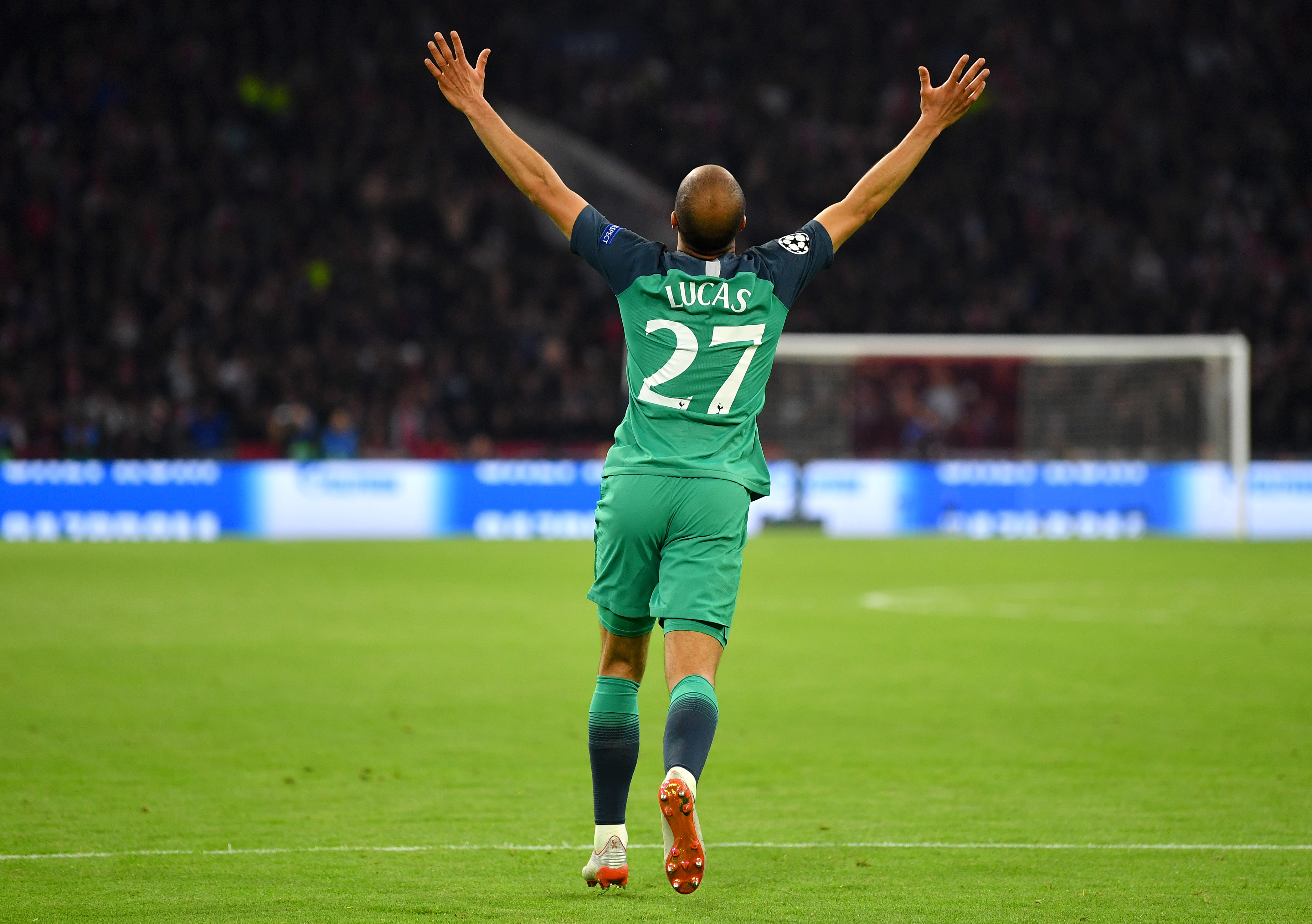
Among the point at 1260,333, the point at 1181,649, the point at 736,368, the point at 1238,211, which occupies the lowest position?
the point at 1181,649

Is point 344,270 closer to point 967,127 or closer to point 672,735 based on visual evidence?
point 967,127

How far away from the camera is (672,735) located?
4168mm

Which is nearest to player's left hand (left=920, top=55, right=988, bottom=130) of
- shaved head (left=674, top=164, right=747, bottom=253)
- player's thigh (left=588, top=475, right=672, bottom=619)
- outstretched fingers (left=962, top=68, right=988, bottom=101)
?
outstretched fingers (left=962, top=68, right=988, bottom=101)

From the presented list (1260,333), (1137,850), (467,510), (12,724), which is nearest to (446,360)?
(467,510)

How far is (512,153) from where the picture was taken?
178 inches

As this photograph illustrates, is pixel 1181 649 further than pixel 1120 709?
Yes

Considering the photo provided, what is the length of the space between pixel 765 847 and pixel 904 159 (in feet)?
7.33

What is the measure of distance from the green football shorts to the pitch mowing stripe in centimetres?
124

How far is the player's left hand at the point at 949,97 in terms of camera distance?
494 centimetres

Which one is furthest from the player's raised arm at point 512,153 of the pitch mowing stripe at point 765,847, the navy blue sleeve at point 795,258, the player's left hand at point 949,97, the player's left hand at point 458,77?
the pitch mowing stripe at point 765,847

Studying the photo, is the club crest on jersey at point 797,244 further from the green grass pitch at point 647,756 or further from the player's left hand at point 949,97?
the green grass pitch at point 647,756

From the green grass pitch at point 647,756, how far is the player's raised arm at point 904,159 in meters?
1.94

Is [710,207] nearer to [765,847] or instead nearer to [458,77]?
[458,77]

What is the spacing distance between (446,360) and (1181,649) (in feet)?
58.8
